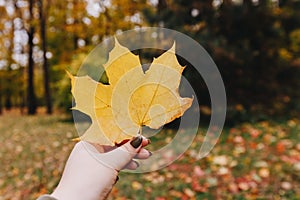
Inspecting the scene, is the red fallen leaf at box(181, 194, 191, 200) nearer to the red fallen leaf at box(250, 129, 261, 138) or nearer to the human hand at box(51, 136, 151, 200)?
the red fallen leaf at box(250, 129, 261, 138)

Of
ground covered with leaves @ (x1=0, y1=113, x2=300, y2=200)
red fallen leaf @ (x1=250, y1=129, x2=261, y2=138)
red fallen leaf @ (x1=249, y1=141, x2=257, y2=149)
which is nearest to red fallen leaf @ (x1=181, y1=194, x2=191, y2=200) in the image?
ground covered with leaves @ (x1=0, y1=113, x2=300, y2=200)

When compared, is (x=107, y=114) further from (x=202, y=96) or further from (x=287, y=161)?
(x=202, y=96)

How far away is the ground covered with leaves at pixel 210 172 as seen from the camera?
3119 mm

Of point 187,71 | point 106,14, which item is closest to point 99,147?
point 187,71

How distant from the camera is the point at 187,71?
16.0 ft

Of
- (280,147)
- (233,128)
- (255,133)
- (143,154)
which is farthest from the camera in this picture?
(233,128)

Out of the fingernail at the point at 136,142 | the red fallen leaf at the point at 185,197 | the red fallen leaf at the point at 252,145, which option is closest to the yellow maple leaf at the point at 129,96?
the fingernail at the point at 136,142

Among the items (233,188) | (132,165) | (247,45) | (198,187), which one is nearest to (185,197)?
(198,187)

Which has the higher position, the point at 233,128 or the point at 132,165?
the point at 132,165

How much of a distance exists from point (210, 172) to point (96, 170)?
296cm

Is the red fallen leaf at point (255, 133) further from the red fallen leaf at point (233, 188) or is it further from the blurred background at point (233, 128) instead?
the red fallen leaf at point (233, 188)

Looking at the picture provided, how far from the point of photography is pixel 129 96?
1.86ft

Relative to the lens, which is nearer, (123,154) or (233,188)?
(123,154)

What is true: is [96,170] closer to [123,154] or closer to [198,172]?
[123,154]
